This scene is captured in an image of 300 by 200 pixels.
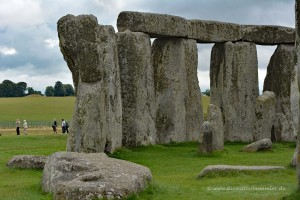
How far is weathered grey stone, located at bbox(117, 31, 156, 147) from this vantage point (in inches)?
1062

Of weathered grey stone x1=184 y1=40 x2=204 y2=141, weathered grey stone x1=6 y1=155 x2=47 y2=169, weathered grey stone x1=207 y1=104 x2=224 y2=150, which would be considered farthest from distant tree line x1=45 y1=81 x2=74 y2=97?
weathered grey stone x1=6 y1=155 x2=47 y2=169

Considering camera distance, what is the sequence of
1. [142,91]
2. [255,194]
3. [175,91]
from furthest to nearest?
[175,91] < [142,91] < [255,194]

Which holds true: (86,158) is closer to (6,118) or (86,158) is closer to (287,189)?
(287,189)

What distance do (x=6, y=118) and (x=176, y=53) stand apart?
47.4m

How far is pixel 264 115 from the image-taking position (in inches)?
1198

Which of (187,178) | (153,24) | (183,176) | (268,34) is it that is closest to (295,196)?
(187,178)

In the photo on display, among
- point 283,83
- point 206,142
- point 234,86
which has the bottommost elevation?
point 206,142

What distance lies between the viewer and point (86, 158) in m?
14.0

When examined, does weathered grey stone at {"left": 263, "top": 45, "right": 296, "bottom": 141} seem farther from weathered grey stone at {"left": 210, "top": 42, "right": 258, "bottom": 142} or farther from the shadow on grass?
the shadow on grass

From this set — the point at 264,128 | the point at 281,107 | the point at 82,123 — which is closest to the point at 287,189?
the point at 82,123

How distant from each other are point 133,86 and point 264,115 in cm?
669

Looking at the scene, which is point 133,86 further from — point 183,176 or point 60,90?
point 60,90

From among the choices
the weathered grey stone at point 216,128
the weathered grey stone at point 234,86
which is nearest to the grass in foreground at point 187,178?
the weathered grey stone at point 216,128

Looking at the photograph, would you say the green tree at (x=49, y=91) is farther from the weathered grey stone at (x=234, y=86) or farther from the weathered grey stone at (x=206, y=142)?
the weathered grey stone at (x=206, y=142)
